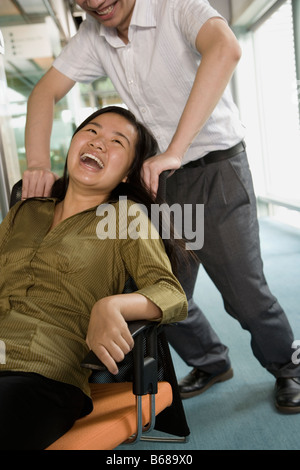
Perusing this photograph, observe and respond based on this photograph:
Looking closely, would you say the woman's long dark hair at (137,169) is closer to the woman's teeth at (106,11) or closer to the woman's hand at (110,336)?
the woman's teeth at (106,11)

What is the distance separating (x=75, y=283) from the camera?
1.38 metres

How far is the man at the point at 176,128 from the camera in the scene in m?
1.71

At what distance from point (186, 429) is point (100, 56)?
52.8 inches

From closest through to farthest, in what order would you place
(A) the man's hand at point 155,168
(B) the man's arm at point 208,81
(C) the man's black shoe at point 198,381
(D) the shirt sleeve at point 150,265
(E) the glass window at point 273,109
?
(D) the shirt sleeve at point 150,265
(A) the man's hand at point 155,168
(B) the man's arm at point 208,81
(C) the man's black shoe at point 198,381
(E) the glass window at point 273,109

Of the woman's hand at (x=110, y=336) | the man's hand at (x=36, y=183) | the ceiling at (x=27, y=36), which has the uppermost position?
the ceiling at (x=27, y=36)

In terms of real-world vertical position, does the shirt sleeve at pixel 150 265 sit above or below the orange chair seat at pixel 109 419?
above

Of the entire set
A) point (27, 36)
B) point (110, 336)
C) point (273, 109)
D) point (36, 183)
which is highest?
point (27, 36)

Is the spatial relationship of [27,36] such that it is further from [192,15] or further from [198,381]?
[198,381]

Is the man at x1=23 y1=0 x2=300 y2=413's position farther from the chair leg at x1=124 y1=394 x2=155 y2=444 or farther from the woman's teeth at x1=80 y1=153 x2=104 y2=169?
the chair leg at x1=124 y1=394 x2=155 y2=444

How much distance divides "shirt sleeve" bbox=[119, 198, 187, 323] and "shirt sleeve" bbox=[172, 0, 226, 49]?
600mm

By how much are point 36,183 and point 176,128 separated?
50cm

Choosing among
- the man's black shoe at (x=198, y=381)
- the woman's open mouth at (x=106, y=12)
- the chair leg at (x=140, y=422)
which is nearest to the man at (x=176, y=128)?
the woman's open mouth at (x=106, y=12)

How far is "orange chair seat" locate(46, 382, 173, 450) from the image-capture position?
1081mm

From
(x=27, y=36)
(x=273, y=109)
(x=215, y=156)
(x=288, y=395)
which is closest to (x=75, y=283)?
(x=215, y=156)
